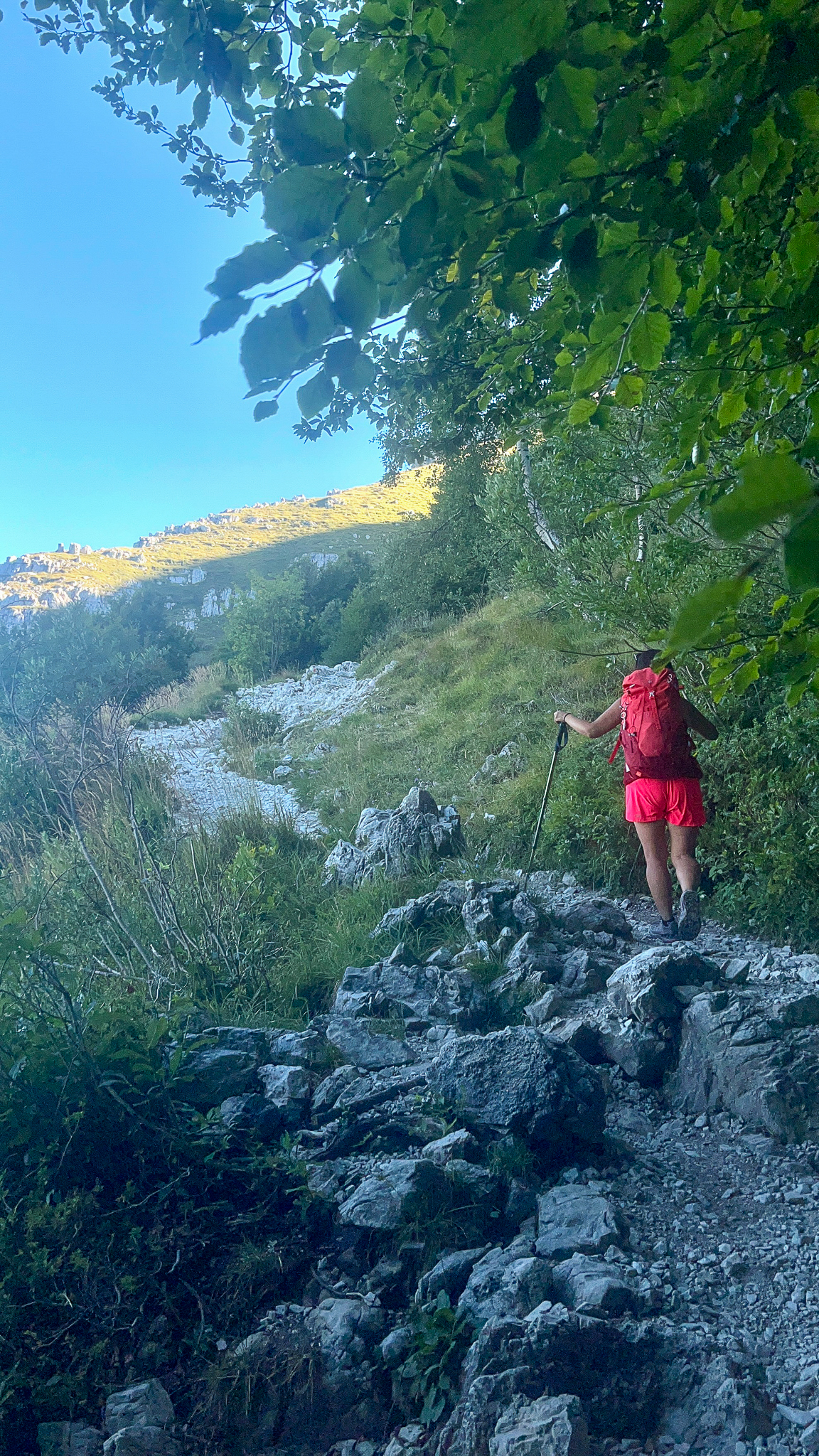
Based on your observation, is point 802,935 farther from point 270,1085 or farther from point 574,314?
point 574,314

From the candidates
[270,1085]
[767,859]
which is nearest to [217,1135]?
[270,1085]

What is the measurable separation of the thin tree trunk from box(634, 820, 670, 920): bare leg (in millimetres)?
5646

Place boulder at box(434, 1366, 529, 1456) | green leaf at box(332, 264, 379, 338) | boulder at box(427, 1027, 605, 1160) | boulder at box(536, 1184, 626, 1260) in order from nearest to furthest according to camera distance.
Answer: green leaf at box(332, 264, 379, 338) → boulder at box(434, 1366, 529, 1456) → boulder at box(536, 1184, 626, 1260) → boulder at box(427, 1027, 605, 1160)

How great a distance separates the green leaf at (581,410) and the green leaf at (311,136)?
116 centimetres

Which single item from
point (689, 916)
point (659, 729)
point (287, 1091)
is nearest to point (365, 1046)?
point (287, 1091)

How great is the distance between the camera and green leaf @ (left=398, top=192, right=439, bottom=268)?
1.04 meters

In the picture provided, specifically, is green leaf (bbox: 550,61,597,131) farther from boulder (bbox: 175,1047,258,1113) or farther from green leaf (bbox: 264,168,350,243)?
boulder (bbox: 175,1047,258,1113)

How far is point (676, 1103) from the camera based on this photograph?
335cm

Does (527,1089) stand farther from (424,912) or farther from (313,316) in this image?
(313,316)

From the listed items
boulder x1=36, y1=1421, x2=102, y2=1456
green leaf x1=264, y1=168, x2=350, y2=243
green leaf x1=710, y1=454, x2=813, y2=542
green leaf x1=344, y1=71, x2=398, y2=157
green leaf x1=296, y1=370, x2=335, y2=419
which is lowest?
boulder x1=36, y1=1421, x2=102, y2=1456

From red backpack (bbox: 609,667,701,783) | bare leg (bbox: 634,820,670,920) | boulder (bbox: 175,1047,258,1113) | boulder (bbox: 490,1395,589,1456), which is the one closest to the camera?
boulder (bbox: 490,1395,589,1456)

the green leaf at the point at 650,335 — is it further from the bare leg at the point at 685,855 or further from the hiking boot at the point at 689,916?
the hiking boot at the point at 689,916

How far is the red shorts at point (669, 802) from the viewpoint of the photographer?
16.0 ft

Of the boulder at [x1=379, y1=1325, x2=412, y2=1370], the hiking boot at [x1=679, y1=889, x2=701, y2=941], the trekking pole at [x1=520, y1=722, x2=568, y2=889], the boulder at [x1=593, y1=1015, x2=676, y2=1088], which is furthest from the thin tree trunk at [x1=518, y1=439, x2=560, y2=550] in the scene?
the boulder at [x1=379, y1=1325, x2=412, y2=1370]
